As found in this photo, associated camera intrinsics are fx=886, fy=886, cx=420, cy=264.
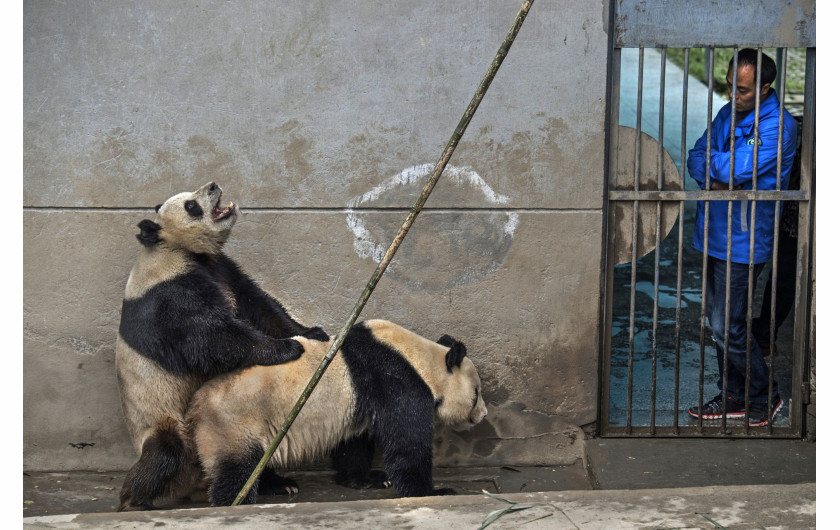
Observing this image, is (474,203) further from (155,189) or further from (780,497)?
(780,497)

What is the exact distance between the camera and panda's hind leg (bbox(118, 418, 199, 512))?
14.3 ft

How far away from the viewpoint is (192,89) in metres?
4.93

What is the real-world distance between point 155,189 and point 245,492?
1847mm

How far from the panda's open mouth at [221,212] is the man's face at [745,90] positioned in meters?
2.89

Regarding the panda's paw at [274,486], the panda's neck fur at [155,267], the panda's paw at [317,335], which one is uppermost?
the panda's neck fur at [155,267]

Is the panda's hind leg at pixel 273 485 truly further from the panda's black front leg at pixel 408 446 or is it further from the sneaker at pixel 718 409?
the sneaker at pixel 718 409

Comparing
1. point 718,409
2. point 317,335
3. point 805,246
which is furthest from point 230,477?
point 805,246

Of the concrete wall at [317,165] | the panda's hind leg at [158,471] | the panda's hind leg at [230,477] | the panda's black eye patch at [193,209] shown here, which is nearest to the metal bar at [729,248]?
the concrete wall at [317,165]

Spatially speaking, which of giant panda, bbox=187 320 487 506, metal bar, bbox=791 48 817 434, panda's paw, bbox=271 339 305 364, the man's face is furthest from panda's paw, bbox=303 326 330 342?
metal bar, bbox=791 48 817 434

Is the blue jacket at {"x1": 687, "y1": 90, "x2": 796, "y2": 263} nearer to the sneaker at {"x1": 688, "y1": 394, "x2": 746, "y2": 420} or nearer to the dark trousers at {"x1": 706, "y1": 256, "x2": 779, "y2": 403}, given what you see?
the dark trousers at {"x1": 706, "y1": 256, "x2": 779, "y2": 403}

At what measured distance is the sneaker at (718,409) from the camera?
5.52 metres

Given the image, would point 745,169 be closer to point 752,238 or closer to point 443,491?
point 752,238

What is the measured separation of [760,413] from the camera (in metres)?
5.52

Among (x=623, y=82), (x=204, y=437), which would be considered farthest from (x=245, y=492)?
(x=623, y=82)
